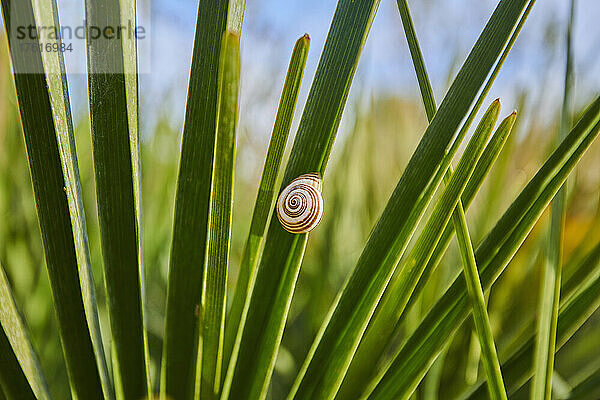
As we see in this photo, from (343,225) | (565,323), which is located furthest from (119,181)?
(343,225)

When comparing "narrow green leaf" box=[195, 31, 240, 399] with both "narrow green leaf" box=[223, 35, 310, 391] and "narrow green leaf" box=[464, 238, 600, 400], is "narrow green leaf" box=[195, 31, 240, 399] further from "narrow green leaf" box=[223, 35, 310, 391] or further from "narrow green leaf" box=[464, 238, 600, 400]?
"narrow green leaf" box=[464, 238, 600, 400]

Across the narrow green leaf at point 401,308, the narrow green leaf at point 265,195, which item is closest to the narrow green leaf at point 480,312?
the narrow green leaf at point 401,308

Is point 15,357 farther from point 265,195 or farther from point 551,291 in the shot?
point 551,291

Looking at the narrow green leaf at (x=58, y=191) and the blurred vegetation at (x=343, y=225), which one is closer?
the narrow green leaf at (x=58, y=191)

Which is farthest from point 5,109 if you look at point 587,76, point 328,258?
point 587,76

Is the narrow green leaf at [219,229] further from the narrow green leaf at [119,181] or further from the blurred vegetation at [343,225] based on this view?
the blurred vegetation at [343,225]

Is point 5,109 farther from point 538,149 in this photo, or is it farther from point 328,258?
point 538,149
